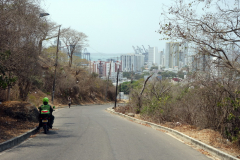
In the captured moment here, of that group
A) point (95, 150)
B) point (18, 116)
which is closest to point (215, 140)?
point (95, 150)

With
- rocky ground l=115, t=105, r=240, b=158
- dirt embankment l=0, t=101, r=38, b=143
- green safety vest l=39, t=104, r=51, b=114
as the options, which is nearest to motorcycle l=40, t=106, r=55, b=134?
green safety vest l=39, t=104, r=51, b=114

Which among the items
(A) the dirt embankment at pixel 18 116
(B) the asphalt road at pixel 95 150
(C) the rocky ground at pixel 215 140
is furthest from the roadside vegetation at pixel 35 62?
(C) the rocky ground at pixel 215 140

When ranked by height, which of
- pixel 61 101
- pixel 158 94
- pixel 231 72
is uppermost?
pixel 231 72

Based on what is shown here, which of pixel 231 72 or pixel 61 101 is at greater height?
pixel 231 72

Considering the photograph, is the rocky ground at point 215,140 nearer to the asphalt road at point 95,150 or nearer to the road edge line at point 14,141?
the asphalt road at point 95,150

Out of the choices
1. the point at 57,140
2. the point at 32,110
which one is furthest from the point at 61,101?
the point at 57,140

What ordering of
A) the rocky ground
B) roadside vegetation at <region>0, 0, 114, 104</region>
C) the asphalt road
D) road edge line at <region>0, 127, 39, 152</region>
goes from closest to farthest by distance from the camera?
the asphalt road → road edge line at <region>0, 127, 39, 152</region> → the rocky ground → roadside vegetation at <region>0, 0, 114, 104</region>

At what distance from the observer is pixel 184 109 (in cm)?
1644

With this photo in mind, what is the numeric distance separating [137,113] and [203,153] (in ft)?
64.0

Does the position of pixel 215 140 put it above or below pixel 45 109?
below

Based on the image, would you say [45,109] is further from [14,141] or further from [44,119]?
[14,141]

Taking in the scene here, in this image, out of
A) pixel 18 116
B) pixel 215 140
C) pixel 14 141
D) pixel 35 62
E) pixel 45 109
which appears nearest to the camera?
pixel 14 141

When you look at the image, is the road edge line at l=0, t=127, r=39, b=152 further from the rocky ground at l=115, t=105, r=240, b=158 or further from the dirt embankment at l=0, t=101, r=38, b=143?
the rocky ground at l=115, t=105, r=240, b=158

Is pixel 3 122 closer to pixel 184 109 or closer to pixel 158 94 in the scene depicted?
pixel 184 109
